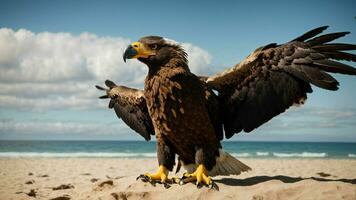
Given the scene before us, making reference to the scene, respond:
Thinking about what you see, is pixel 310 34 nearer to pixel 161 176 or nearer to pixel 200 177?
pixel 200 177

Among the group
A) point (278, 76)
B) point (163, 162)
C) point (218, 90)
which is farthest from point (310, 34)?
point (163, 162)

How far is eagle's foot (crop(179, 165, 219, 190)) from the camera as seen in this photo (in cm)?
491

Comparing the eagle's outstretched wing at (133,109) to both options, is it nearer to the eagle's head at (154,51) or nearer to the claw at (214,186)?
the eagle's head at (154,51)

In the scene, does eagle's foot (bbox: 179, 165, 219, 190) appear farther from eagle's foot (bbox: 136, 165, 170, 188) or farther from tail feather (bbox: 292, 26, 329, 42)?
tail feather (bbox: 292, 26, 329, 42)

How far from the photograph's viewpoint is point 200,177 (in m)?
4.96

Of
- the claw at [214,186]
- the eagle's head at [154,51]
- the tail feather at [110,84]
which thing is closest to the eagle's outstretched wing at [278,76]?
the eagle's head at [154,51]

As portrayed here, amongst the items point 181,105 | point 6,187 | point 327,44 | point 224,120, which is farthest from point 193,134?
point 6,187

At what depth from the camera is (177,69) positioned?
5039mm

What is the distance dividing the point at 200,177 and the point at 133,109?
186cm

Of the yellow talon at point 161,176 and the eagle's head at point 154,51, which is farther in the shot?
the yellow talon at point 161,176

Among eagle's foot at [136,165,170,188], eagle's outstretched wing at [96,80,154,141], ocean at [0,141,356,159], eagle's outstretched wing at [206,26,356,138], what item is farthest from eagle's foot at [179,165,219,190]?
ocean at [0,141,356,159]

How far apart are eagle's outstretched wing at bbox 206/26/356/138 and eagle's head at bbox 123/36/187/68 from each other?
63 centimetres

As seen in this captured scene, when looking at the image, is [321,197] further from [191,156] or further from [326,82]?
[191,156]

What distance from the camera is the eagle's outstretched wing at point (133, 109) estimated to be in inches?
241
